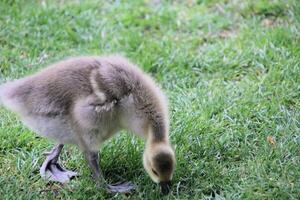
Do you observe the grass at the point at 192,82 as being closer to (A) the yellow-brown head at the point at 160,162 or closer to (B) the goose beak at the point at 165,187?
(B) the goose beak at the point at 165,187

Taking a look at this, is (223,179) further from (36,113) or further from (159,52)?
(159,52)

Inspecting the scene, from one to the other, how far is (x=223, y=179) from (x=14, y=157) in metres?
1.48

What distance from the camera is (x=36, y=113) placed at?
157 inches

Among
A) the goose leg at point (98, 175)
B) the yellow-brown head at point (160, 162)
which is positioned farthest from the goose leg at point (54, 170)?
the yellow-brown head at point (160, 162)

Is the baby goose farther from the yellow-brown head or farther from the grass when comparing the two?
the grass

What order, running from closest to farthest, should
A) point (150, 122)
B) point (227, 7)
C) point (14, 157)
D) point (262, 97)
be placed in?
point (150, 122)
point (14, 157)
point (262, 97)
point (227, 7)

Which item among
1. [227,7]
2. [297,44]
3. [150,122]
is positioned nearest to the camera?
[150,122]

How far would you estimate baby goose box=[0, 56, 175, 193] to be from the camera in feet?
12.5

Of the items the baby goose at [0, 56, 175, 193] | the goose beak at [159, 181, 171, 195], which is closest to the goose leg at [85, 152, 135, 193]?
the baby goose at [0, 56, 175, 193]

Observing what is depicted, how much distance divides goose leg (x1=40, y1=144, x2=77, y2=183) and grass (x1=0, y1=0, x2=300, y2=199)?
6 centimetres

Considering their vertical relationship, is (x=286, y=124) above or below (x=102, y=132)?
below

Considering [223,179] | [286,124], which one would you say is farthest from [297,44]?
[223,179]

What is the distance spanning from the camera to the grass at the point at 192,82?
13.5 feet

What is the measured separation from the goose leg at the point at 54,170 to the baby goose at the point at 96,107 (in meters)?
0.26
